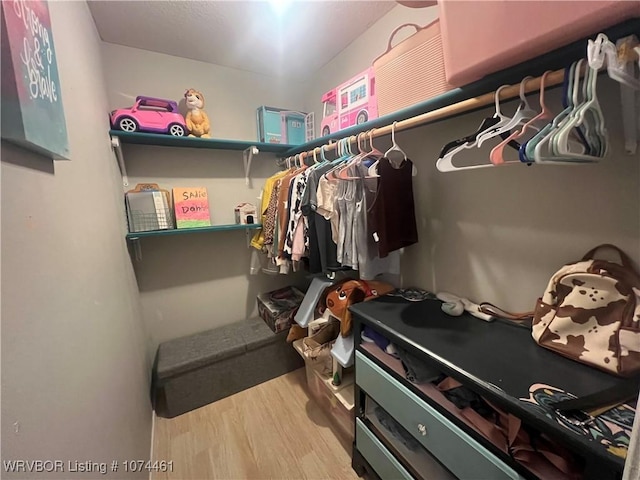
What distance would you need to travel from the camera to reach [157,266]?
1.91 m

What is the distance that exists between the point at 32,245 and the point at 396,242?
114 cm

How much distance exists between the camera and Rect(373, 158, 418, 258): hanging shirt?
113 centimetres

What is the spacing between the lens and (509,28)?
0.64 meters

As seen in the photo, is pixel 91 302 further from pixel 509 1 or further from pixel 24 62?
pixel 509 1

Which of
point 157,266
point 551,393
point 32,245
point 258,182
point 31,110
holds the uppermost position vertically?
point 258,182

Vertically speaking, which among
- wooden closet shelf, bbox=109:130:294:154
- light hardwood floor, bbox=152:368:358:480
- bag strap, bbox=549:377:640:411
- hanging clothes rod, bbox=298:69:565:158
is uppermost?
wooden closet shelf, bbox=109:130:294:154

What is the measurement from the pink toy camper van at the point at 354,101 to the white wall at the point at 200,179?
0.85 metres

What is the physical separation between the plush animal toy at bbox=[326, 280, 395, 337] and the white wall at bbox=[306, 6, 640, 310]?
0.61 feet

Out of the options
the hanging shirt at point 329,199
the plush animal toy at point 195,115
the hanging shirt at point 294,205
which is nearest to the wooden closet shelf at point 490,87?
the hanging shirt at point 329,199

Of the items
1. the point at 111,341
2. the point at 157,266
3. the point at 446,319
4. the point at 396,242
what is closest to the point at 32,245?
the point at 111,341

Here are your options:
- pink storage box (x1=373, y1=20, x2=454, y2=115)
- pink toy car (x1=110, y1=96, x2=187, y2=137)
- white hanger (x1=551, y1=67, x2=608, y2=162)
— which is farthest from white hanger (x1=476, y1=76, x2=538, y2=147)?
pink toy car (x1=110, y1=96, x2=187, y2=137)

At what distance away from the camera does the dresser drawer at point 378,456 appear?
3.43 feet

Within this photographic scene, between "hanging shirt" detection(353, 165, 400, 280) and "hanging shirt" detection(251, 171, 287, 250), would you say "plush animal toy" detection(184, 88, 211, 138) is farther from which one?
"hanging shirt" detection(353, 165, 400, 280)

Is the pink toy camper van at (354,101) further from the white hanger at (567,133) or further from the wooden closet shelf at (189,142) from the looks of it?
the white hanger at (567,133)
